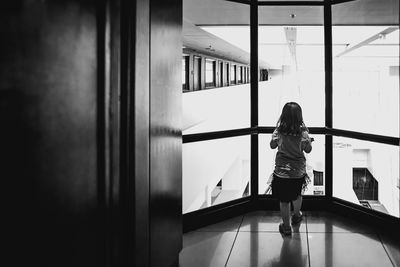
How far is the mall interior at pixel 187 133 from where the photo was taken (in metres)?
1.36

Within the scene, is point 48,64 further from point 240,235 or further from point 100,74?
point 240,235

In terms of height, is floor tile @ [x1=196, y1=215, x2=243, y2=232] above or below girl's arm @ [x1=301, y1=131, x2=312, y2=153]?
below

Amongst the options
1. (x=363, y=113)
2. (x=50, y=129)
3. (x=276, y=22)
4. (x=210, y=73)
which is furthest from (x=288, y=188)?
(x=50, y=129)

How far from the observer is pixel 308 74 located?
16.0ft

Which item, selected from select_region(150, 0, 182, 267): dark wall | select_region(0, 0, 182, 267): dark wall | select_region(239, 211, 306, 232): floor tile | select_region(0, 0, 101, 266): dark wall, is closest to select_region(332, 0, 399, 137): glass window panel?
select_region(239, 211, 306, 232): floor tile

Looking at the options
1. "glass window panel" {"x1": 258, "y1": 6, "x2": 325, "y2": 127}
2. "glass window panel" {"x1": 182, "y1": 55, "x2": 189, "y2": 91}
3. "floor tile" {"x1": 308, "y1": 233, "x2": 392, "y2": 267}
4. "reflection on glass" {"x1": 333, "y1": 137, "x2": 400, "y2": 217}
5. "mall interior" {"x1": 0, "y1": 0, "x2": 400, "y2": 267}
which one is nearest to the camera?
"mall interior" {"x1": 0, "y1": 0, "x2": 400, "y2": 267}

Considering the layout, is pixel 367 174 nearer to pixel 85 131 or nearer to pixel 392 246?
pixel 392 246

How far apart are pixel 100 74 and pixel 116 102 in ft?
0.72

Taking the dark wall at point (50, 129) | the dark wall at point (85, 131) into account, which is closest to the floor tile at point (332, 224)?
the dark wall at point (85, 131)

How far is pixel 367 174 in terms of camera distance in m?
4.69

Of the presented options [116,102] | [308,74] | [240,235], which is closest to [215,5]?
[308,74]

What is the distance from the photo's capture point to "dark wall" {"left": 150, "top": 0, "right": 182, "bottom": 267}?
250cm

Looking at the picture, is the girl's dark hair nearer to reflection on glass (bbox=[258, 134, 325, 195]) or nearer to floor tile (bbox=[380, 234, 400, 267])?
reflection on glass (bbox=[258, 134, 325, 195])

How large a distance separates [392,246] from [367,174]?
4.06 ft
